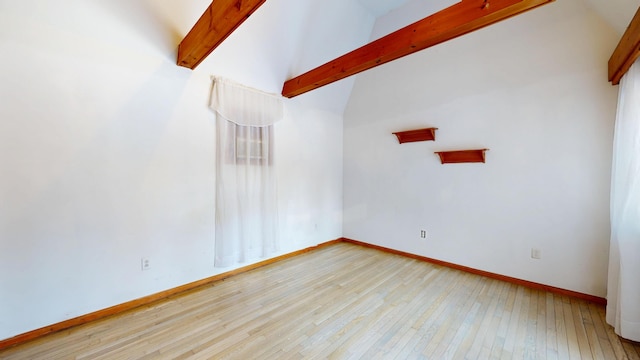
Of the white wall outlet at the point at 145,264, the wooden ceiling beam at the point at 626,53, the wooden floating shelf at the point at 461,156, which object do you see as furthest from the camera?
the wooden floating shelf at the point at 461,156

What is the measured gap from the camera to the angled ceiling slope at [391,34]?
1550mm

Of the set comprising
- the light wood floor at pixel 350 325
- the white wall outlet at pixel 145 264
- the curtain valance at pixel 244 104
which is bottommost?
the light wood floor at pixel 350 325

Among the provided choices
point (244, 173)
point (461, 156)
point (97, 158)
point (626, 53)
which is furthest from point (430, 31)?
point (97, 158)

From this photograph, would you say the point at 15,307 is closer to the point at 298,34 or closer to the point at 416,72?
the point at 298,34

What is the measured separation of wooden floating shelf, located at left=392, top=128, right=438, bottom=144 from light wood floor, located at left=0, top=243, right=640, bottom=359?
1.87 meters

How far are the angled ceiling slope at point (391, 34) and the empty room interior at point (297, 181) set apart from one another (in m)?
0.02

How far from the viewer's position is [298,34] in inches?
118

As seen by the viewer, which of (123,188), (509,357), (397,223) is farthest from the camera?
(397,223)

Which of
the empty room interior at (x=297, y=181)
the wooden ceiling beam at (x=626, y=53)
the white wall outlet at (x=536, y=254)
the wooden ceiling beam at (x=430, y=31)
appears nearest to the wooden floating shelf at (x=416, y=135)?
the empty room interior at (x=297, y=181)

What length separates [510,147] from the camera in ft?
9.20

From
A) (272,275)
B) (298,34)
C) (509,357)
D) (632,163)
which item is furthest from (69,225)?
(632,163)

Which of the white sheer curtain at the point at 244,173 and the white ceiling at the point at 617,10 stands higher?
the white ceiling at the point at 617,10

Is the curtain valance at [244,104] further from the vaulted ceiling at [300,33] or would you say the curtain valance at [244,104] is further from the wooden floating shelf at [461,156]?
the wooden floating shelf at [461,156]

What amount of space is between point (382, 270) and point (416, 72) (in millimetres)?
2808
